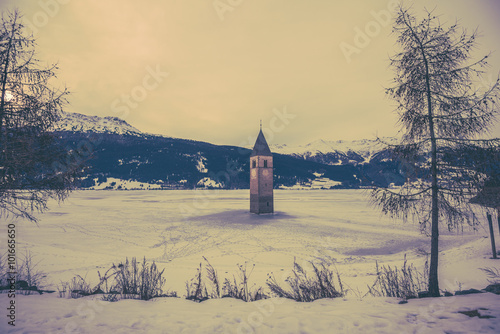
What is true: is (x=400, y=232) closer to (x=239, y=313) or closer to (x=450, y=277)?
(x=450, y=277)

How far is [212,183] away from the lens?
187 metres

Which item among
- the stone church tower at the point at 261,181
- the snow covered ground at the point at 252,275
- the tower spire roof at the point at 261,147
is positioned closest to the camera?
the snow covered ground at the point at 252,275

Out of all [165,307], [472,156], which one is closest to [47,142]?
[165,307]

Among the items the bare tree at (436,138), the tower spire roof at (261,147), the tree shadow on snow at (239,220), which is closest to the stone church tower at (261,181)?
the tower spire roof at (261,147)

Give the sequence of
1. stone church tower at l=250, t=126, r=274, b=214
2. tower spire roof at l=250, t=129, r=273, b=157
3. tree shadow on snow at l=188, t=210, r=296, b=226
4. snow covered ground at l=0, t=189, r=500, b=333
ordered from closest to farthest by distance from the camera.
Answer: snow covered ground at l=0, t=189, r=500, b=333 < tree shadow on snow at l=188, t=210, r=296, b=226 < stone church tower at l=250, t=126, r=274, b=214 < tower spire roof at l=250, t=129, r=273, b=157

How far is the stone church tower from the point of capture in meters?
46.8

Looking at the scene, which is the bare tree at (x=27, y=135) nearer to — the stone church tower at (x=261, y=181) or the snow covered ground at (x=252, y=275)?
the snow covered ground at (x=252, y=275)

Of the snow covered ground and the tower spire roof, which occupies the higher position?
the tower spire roof

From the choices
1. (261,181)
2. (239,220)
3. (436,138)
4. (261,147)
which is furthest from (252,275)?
(261,147)

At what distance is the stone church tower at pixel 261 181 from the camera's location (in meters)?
46.8

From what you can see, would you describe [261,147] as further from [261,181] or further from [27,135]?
[27,135]

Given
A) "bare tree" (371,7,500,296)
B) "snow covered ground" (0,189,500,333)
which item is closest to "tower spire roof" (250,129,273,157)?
"snow covered ground" (0,189,500,333)

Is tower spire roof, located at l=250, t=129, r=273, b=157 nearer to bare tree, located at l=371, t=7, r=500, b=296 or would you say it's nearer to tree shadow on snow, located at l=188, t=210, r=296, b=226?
tree shadow on snow, located at l=188, t=210, r=296, b=226

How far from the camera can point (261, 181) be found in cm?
4728
